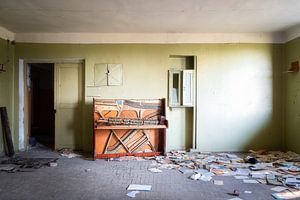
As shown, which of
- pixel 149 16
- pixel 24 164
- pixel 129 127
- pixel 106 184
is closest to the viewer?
pixel 106 184

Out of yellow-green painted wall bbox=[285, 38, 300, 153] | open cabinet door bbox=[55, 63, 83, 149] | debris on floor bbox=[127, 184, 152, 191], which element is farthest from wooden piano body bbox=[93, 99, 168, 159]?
yellow-green painted wall bbox=[285, 38, 300, 153]

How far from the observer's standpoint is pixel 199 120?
6.64m

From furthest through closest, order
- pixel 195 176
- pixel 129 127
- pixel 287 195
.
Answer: pixel 129 127 → pixel 195 176 → pixel 287 195

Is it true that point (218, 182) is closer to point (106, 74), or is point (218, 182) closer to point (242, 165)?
point (242, 165)

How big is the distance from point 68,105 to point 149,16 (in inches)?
116

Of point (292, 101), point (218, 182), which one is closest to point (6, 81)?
point (218, 182)

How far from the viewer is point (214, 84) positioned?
664 centimetres

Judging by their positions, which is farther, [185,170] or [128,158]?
[128,158]

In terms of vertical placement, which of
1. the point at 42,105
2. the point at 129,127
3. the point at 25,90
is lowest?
the point at 129,127

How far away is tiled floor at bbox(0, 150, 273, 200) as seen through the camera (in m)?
3.82

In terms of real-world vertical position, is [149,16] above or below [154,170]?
above

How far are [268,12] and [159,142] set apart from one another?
3394 mm

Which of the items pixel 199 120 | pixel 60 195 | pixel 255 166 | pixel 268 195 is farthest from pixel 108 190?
pixel 199 120

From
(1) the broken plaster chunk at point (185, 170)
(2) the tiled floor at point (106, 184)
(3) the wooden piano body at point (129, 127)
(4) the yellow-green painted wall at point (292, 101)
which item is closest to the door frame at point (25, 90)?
(3) the wooden piano body at point (129, 127)
